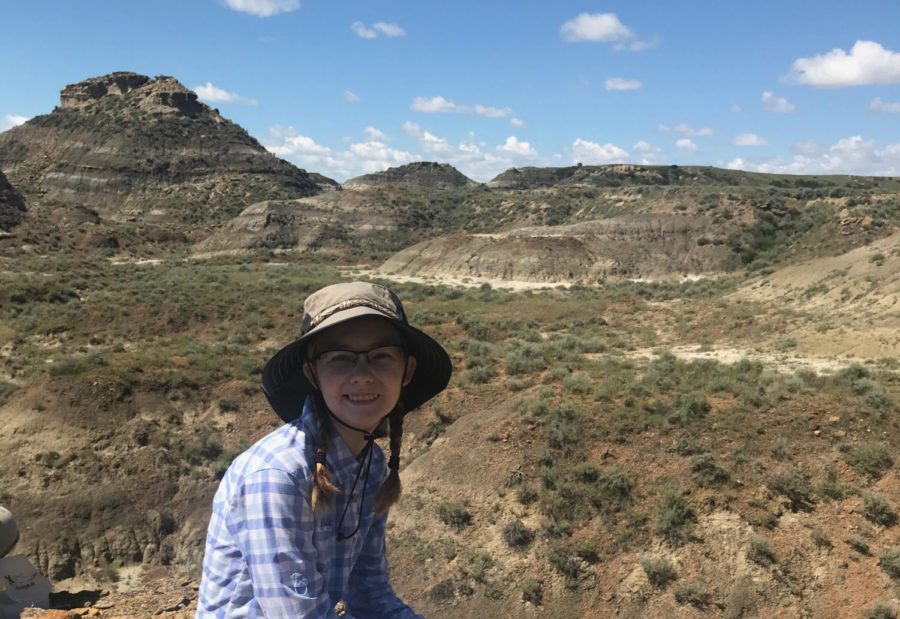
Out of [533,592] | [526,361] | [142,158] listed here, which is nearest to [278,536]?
[533,592]

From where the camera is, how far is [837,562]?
8.19 meters

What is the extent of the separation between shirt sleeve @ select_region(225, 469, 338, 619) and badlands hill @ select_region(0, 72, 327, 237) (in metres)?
94.7

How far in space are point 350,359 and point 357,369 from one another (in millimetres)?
64

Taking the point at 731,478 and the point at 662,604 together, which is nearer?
the point at 662,604

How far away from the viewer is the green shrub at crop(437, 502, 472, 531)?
34.0 feet

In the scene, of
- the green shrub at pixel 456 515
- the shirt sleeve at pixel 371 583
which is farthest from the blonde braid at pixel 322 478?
the green shrub at pixel 456 515

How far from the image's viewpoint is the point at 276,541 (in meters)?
2.15

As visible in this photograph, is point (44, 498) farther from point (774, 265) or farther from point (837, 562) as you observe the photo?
point (774, 265)

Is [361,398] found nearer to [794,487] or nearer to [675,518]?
[675,518]

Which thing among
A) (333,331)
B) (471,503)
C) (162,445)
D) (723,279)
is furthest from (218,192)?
(333,331)

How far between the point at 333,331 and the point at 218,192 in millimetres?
104411

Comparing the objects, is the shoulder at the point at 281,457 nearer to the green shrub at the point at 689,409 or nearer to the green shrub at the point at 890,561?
the green shrub at the point at 890,561

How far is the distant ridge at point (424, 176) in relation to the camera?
133375 mm

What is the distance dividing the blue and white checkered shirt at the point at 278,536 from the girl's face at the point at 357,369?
159mm
